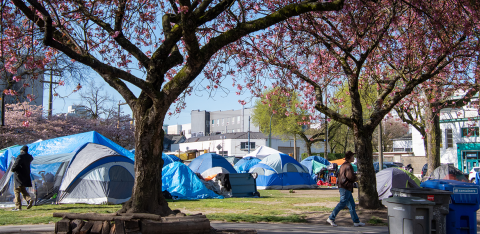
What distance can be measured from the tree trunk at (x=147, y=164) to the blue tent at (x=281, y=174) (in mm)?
16682

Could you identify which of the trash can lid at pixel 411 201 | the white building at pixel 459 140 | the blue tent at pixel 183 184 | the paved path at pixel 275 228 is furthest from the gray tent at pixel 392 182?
the white building at pixel 459 140

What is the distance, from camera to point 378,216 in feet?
33.9

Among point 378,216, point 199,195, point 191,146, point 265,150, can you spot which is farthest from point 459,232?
point 191,146

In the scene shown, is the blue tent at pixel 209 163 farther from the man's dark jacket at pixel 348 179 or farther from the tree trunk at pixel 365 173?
the man's dark jacket at pixel 348 179

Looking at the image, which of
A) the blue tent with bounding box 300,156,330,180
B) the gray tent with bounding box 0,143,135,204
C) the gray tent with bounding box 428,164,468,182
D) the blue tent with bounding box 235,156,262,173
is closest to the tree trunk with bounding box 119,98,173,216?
the gray tent with bounding box 0,143,135,204

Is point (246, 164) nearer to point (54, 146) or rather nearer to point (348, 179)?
point (54, 146)

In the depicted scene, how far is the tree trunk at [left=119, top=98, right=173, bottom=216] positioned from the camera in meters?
6.98

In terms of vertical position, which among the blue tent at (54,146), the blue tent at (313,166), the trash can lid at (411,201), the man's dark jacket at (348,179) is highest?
the blue tent at (54,146)

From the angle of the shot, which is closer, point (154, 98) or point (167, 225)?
point (167, 225)

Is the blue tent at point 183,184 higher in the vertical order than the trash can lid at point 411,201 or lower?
lower

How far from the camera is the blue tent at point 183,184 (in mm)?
16156

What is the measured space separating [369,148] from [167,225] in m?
6.91

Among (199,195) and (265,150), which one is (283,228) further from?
(265,150)

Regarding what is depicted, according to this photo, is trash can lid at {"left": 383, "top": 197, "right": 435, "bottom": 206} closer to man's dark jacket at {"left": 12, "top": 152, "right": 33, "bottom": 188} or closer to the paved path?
the paved path
